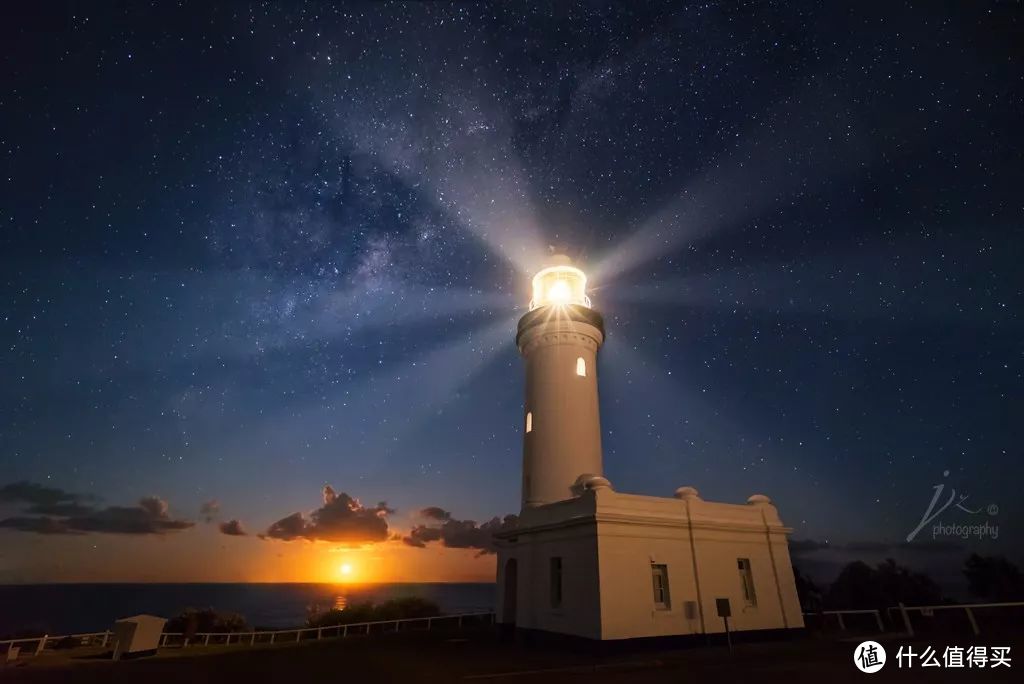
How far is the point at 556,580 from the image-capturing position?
53.8ft

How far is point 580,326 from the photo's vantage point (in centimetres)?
2122

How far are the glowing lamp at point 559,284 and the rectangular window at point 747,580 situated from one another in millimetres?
11254

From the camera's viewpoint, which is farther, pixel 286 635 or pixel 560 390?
pixel 286 635

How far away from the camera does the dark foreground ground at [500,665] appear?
10.6 m

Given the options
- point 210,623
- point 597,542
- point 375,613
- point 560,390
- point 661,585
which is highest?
point 560,390

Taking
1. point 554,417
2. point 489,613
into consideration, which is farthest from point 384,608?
point 554,417

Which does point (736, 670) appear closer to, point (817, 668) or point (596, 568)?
point (817, 668)

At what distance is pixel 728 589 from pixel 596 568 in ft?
16.4

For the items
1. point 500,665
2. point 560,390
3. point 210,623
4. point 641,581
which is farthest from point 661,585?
point 210,623

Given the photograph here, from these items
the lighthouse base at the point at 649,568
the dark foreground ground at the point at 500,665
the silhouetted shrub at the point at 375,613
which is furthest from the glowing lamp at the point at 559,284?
the silhouetted shrub at the point at 375,613

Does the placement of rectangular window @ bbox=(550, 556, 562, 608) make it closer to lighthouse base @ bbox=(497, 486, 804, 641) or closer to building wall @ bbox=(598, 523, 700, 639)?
lighthouse base @ bbox=(497, 486, 804, 641)

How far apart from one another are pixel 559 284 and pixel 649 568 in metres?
12.0

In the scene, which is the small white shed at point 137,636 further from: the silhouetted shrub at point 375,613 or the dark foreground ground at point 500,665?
the silhouetted shrub at point 375,613

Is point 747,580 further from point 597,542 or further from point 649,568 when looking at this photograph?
point 597,542
